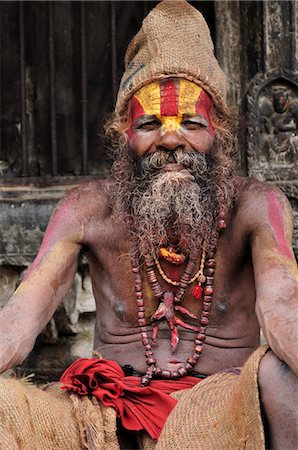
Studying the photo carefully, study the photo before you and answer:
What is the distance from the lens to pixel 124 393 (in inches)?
165

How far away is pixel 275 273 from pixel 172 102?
858 mm

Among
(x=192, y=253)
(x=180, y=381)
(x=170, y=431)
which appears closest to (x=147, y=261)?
(x=192, y=253)

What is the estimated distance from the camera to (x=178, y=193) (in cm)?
445

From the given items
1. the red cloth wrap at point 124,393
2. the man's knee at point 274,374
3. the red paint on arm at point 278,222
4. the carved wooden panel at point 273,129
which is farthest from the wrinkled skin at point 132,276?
the carved wooden panel at point 273,129

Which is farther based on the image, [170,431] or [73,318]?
[73,318]

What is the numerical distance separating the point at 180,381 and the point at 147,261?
19.3 inches

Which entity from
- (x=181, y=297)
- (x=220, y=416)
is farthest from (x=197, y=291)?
(x=220, y=416)

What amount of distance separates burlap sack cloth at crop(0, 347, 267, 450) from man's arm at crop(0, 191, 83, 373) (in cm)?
19

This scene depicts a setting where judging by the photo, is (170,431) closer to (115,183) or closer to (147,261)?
(147,261)

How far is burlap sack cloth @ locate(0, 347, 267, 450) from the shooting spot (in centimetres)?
355

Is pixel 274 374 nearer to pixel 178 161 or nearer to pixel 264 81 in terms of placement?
pixel 178 161

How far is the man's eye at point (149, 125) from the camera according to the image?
14.8ft

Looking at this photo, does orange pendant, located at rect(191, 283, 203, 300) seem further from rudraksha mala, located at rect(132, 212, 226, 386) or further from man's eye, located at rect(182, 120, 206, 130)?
man's eye, located at rect(182, 120, 206, 130)

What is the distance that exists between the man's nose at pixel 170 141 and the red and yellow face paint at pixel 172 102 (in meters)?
0.03
